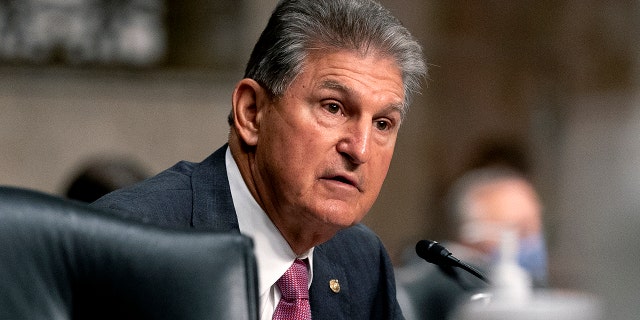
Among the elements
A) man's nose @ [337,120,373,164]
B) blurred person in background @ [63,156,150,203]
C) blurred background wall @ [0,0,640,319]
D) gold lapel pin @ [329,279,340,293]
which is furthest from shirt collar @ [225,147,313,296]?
blurred background wall @ [0,0,640,319]

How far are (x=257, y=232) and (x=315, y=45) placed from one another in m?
0.38

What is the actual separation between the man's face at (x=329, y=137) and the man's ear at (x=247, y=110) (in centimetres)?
5

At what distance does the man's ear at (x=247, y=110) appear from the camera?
84.1 inches

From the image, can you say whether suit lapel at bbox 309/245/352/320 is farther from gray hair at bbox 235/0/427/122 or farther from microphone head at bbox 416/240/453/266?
gray hair at bbox 235/0/427/122

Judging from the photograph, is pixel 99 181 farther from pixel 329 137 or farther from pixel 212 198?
pixel 329 137

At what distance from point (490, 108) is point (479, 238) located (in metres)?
2.92

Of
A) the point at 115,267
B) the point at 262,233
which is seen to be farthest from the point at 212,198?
the point at 115,267

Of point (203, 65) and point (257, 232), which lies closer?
point (257, 232)

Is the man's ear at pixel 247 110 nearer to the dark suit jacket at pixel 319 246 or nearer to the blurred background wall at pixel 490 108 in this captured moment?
the dark suit jacket at pixel 319 246

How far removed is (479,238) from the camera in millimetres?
4270

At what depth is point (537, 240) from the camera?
400 cm

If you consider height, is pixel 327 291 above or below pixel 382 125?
below

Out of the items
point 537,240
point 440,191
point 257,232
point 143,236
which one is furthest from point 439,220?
point 143,236

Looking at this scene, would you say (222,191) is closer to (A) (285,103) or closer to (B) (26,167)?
(A) (285,103)
